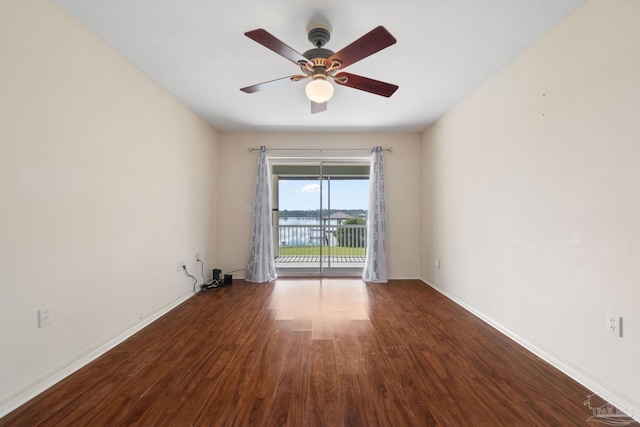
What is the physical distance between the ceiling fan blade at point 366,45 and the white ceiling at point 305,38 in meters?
0.31

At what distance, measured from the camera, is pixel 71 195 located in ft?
5.97

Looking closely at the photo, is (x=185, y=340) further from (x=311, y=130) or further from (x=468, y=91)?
(x=468, y=91)

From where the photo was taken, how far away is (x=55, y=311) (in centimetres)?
170

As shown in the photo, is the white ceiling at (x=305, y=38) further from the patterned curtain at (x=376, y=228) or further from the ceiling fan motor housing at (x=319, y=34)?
the patterned curtain at (x=376, y=228)

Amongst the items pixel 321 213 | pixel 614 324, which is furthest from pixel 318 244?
pixel 614 324

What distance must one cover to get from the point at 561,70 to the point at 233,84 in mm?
2840

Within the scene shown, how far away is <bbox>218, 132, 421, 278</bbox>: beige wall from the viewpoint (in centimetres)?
444

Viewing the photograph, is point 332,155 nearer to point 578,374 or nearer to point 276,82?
point 276,82

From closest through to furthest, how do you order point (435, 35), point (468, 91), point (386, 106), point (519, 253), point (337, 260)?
point (435, 35) < point (519, 253) < point (468, 91) < point (386, 106) < point (337, 260)

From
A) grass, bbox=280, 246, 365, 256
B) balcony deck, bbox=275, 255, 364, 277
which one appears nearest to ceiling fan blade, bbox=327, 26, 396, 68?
balcony deck, bbox=275, 255, 364, 277

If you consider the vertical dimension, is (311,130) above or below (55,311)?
above

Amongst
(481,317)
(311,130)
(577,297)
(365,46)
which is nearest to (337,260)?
(311,130)

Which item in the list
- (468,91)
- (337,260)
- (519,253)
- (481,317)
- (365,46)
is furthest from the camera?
(337,260)

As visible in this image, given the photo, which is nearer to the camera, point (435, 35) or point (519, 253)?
point (435, 35)
